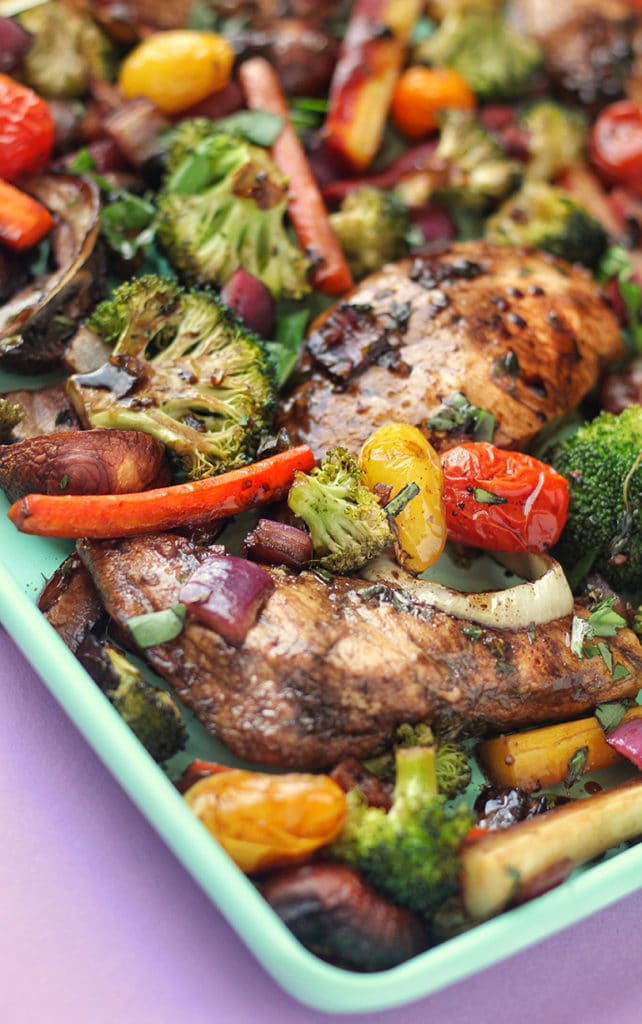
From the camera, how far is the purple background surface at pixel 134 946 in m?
2.68

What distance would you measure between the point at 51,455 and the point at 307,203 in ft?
5.67

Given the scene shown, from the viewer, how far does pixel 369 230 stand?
14.1 feet

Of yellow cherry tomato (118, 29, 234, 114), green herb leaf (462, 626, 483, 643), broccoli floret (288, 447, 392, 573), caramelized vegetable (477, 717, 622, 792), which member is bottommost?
caramelized vegetable (477, 717, 622, 792)

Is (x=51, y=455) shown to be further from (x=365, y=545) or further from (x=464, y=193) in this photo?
(x=464, y=193)

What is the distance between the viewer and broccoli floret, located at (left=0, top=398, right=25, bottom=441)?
10.9ft

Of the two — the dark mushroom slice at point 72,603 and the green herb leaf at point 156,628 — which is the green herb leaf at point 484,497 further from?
the dark mushroom slice at point 72,603

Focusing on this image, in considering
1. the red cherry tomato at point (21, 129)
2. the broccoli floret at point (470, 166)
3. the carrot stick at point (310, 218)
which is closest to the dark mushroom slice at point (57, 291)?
the red cherry tomato at point (21, 129)

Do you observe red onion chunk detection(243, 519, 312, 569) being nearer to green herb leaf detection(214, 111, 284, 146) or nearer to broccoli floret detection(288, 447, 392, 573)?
broccoli floret detection(288, 447, 392, 573)

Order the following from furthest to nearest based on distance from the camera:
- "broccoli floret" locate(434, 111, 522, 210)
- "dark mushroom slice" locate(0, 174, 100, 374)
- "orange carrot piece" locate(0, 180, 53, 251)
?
"broccoli floret" locate(434, 111, 522, 210), "orange carrot piece" locate(0, 180, 53, 251), "dark mushroom slice" locate(0, 174, 100, 374)

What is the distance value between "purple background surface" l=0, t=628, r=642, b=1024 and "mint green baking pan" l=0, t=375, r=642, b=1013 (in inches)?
8.2

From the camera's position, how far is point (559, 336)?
3949 mm

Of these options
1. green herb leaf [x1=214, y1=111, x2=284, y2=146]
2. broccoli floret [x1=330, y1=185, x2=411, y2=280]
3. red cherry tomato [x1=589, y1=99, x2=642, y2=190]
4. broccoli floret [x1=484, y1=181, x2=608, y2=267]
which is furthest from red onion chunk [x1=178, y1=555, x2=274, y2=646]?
red cherry tomato [x1=589, y1=99, x2=642, y2=190]

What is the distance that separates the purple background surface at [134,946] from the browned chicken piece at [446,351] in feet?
4.44

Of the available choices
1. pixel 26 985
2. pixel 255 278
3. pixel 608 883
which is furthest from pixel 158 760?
pixel 255 278
